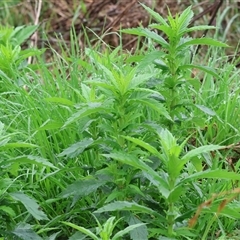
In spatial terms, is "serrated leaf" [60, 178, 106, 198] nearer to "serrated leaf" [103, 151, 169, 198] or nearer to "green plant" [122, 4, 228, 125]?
"serrated leaf" [103, 151, 169, 198]

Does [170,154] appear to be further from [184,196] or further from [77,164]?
[77,164]

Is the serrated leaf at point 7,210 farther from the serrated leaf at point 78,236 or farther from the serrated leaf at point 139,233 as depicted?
the serrated leaf at point 139,233

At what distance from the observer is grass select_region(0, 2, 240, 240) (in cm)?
197

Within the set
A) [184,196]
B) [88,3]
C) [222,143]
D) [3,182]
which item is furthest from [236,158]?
[88,3]

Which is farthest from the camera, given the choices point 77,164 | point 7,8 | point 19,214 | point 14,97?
point 7,8

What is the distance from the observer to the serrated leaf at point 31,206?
1942 mm

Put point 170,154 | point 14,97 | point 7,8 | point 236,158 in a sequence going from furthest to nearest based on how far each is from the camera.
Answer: point 7,8 < point 14,97 < point 236,158 < point 170,154

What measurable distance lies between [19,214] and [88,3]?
3891mm

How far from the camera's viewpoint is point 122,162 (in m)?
2.13

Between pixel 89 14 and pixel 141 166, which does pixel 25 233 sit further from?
pixel 89 14

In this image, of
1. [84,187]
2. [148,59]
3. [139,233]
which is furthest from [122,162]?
[148,59]

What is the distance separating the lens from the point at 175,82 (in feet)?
7.74

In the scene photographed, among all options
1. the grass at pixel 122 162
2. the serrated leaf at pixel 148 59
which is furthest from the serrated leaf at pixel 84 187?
the serrated leaf at pixel 148 59

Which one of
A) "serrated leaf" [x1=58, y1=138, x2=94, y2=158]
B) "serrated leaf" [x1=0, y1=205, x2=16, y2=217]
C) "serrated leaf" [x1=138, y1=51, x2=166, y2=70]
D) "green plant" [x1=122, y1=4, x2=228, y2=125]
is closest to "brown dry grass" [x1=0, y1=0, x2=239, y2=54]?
"green plant" [x1=122, y1=4, x2=228, y2=125]
